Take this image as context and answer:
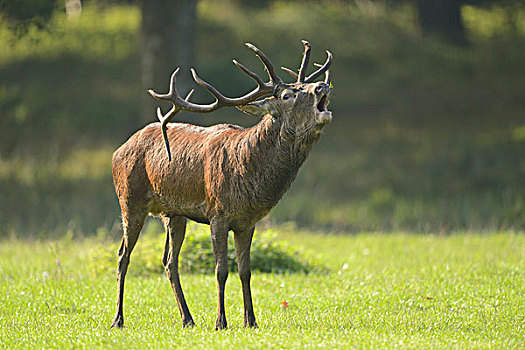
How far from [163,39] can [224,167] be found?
10.7 m

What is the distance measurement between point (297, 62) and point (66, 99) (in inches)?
260

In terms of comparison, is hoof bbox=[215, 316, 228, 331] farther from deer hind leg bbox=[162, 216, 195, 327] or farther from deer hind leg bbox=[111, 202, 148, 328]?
deer hind leg bbox=[111, 202, 148, 328]

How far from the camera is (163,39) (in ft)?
58.2

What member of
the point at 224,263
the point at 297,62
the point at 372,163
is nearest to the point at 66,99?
the point at 297,62

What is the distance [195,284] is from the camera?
10.6 meters

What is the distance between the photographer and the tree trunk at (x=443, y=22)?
2342cm

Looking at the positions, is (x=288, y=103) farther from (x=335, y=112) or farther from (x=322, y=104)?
(x=335, y=112)

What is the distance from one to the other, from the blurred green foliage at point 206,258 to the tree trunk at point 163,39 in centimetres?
639

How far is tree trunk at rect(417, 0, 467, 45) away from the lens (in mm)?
23422

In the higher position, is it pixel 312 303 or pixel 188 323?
pixel 188 323

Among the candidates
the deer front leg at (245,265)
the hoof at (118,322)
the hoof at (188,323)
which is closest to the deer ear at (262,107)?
the deer front leg at (245,265)

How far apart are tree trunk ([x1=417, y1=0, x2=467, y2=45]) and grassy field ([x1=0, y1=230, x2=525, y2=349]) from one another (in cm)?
1107

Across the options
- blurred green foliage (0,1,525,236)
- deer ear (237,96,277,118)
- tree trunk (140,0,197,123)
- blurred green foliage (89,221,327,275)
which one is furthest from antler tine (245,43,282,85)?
tree trunk (140,0,197,123)

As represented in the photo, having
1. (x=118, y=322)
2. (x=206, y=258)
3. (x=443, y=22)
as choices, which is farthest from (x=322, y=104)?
(x=443, y=22)
